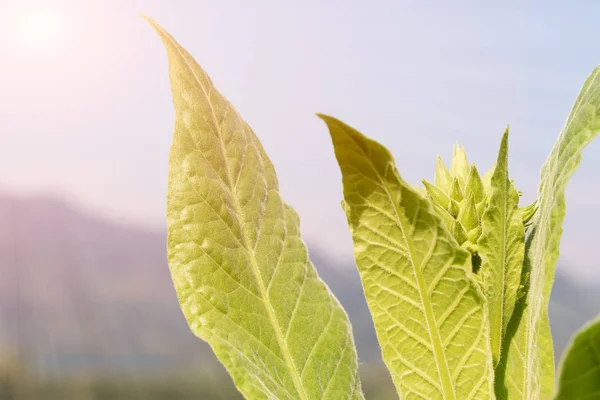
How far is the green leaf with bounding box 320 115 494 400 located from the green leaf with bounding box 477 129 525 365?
5cm

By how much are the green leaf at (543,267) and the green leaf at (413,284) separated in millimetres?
57

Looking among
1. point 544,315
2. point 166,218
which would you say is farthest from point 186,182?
point 544,315

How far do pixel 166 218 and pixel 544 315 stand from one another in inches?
15.5

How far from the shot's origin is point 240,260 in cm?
67

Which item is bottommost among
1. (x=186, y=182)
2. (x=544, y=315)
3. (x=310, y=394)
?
(x=310, y=394)

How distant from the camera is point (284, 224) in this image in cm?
69

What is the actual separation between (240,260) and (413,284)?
192 millimetres

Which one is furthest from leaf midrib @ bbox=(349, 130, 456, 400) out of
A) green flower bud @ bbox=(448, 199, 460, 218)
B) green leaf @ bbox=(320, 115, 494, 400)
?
green flower bud @ bbox=(448, 199, 460, 218)

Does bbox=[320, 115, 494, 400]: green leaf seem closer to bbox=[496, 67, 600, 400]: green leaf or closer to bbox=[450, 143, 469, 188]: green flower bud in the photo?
bbox=[496, 67, 600, 400]: green leaf

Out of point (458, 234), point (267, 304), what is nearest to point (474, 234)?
point (458, 234)

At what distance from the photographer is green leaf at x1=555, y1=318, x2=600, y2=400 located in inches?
14.4

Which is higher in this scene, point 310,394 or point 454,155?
point 454,155

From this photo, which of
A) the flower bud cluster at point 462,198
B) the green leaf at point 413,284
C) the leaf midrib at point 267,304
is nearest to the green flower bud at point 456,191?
the flower bud cluster at point 462,198

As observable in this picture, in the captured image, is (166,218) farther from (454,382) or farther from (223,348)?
(454,382)
